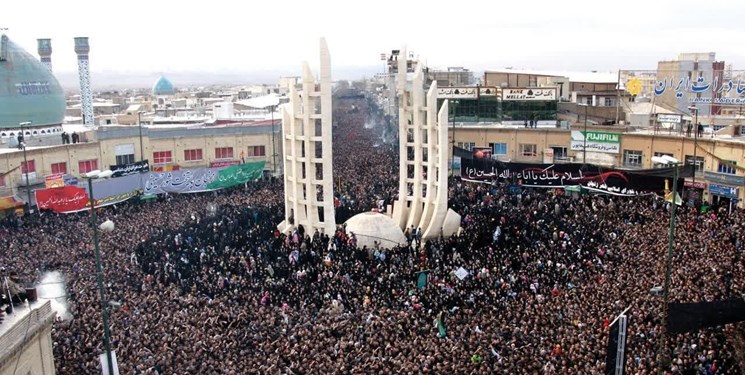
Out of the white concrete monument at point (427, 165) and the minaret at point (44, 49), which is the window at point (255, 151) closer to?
the white concrete monument at point (427, 165)

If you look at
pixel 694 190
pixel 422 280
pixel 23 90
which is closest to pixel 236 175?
pixel 23 90

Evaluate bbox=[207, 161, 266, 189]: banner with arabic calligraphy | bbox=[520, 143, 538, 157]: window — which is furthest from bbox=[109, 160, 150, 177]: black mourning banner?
bbox=[520, 143, 538, 157]: window

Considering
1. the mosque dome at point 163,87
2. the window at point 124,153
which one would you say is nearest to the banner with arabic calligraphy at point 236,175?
the window at point 124,153

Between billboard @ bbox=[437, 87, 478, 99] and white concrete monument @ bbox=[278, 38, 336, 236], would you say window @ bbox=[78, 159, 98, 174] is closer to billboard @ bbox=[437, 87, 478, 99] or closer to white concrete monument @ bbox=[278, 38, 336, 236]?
white concrete monument @ bbox=[278, 38, 336, 236]

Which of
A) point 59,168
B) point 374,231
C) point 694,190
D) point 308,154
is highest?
point 308,154

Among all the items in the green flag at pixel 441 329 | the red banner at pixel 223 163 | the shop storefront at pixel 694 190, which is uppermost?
the shop storefront at pixel 694 190

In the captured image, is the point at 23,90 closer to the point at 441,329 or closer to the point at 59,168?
the point at 59,168
